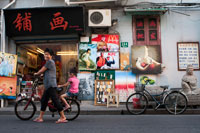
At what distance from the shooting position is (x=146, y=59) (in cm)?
1216

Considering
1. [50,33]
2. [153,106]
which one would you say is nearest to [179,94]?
[153,106]

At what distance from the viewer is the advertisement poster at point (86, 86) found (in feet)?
39.5

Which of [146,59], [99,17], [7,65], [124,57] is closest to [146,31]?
[146,59]

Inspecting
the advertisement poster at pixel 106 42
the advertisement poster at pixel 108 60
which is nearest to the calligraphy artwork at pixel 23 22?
the advertisement poster at pixel 106 42

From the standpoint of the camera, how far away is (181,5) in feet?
40.3

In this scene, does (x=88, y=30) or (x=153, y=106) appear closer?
(x=153, y=106)

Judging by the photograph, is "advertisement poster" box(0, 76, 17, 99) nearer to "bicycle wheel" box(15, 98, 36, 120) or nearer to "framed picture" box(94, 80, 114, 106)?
"framed picture" box(94, 80, 114, 106)

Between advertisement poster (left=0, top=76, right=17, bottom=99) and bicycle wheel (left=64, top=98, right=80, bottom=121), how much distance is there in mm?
4437

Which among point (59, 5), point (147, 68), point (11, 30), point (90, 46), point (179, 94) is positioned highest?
point (59, 5)

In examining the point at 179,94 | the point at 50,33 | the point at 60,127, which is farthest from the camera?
the point at 50,33

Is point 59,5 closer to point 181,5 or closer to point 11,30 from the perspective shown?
point 11,30

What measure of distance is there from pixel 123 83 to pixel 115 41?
201cm

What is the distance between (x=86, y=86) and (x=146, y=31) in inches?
151

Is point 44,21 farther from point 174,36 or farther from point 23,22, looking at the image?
point 174,36
